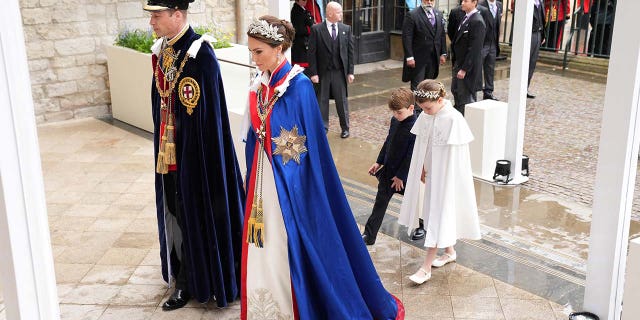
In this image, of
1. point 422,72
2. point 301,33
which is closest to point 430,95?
point 422,72

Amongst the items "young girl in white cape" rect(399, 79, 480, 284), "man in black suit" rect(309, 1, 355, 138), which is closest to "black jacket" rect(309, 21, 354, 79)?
"man in black suit" rect(309, 1, 355, 138)

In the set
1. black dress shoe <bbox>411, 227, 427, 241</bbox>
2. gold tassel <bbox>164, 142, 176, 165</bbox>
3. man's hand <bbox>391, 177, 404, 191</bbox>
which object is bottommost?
black dress shoe <bbox>411, 227, 427, 241</bbox>

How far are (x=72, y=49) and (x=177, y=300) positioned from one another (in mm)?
5524

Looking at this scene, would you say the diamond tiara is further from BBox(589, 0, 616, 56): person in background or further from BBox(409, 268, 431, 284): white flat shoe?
BBox(589, 0, 616, 56): person in background

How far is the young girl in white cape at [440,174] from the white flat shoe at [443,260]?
91 mm

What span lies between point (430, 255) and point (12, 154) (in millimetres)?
2956

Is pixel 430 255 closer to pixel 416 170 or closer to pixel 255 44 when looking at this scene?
pixel 416 170

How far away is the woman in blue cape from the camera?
4004 millimetres

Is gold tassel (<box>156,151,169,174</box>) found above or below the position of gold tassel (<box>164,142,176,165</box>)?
below

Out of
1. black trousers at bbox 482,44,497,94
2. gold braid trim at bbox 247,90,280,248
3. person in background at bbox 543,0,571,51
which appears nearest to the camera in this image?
gold braid trim at bbox 247,90,280,248

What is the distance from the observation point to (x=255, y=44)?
3.98 metres

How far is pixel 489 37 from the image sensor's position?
954cm

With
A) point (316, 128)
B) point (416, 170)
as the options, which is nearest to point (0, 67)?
point (316, 128)

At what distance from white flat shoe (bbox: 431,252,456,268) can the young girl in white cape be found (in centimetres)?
9
